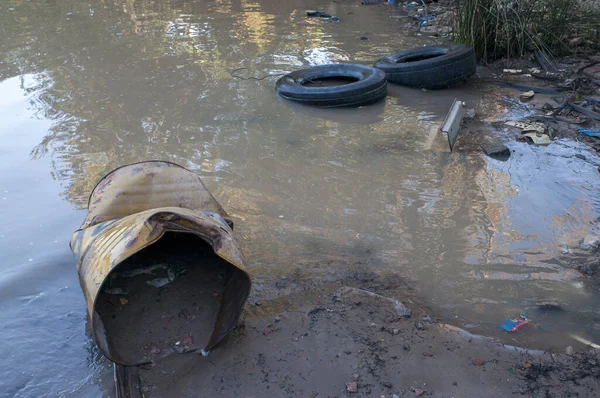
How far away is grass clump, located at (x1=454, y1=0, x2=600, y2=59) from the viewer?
26.6 feet

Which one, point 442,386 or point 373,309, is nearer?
point 442,386

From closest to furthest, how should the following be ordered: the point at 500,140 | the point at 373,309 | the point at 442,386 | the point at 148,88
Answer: the point at 442,386 < the point at 373,309 < the point at 500,140 < the point at 148,88

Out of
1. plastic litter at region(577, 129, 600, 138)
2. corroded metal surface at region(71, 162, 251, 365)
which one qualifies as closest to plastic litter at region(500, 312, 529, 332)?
corroded metal surface at region(71, 162, 251, 365)

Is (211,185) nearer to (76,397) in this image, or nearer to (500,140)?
(76,397)

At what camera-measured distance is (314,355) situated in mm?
3039

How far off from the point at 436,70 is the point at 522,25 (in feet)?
5.68

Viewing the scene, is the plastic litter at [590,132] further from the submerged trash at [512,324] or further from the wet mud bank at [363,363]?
the wet mud bank at [363,363]

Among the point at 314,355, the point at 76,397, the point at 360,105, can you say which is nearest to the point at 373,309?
the point at 314,355

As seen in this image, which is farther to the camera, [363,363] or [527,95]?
[527,95]

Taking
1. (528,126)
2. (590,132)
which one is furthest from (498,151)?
(590,132)

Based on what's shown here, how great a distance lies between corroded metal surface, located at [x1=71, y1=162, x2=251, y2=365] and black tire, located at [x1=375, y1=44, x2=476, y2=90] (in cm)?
503

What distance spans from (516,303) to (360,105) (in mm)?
4239

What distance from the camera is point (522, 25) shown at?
26.5ft

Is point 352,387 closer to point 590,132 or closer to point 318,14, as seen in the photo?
point 590,132
